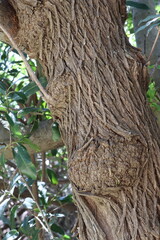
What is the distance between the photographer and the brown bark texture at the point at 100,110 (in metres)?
1.19

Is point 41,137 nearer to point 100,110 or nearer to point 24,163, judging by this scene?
point 24,163

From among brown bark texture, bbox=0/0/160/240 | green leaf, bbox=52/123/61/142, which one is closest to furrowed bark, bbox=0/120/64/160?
green leaf, bbox=52/123/61/142

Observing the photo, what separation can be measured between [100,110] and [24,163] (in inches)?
16.5

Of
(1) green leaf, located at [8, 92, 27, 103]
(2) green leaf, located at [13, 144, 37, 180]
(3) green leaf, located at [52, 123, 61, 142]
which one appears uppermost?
(1) green leaf, located at [8, 92, 27, 103]

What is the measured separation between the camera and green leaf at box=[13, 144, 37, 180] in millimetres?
1462

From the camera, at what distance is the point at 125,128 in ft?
4.05

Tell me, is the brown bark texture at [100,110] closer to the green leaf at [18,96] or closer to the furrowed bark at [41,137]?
the green leaf at [18,96]

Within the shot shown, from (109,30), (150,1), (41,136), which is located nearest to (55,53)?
(109,30)

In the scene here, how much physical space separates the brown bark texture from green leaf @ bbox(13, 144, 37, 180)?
228 millimetres

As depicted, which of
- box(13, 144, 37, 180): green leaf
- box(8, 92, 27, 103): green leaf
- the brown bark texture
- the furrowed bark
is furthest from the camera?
the furrowed bark

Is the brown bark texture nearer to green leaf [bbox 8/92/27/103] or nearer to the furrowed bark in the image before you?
green leaf [bbox 8/92/27/103]

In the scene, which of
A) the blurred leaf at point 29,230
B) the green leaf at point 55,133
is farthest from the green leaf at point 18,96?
the blurred leaf at point 29,230

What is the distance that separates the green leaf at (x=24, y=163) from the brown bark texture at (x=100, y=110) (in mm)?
228

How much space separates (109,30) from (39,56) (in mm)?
279
